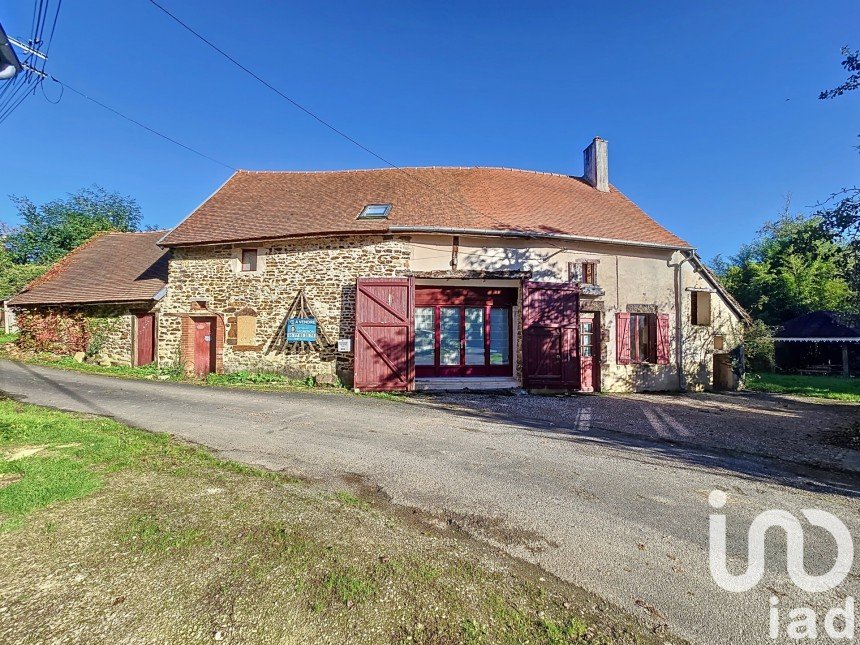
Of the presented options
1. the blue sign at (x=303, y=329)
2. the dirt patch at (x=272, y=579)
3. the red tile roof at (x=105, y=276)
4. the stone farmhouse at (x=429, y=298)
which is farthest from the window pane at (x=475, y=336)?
the red tile roof at (x=105, y=276)

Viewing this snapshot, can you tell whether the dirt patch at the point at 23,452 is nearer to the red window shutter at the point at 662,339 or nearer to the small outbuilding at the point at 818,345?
the red window shutter at the point at 662,339

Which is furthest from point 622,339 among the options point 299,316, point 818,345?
point 818,345

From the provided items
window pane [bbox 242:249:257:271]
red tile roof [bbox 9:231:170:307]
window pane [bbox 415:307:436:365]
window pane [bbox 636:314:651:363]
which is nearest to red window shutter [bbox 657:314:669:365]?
window pane [bbox 636:314:651:363]

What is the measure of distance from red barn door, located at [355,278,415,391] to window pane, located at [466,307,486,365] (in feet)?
6.14

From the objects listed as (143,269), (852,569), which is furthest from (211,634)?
(143,269)

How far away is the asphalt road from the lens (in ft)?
7.75

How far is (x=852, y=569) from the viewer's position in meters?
2.61

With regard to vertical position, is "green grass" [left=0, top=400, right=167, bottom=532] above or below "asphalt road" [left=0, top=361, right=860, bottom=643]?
above

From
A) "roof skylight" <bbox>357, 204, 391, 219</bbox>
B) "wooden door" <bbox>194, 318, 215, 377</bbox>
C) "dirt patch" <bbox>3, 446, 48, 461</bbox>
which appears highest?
"roof skylight" <bbox>357, 204, 391, 219</bbox>

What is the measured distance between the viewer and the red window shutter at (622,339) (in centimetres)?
1152

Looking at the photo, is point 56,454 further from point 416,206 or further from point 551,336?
point 551,336

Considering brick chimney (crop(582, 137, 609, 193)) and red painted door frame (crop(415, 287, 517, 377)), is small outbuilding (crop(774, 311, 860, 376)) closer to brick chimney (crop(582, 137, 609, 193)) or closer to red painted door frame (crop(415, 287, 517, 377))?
brick chimney (crop(582, 137, 609, 193))

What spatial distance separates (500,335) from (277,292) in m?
6.46

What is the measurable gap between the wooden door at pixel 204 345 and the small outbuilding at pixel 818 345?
24.1 m
